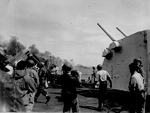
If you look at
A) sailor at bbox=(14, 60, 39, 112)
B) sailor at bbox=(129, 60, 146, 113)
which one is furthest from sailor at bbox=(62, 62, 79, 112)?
sailor at bbox=(129, 60, 146, 113)

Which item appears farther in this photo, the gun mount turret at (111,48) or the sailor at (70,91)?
the gun mount turret at (111,48)

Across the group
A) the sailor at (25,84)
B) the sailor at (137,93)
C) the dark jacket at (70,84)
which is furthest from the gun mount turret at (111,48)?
the sailor at (25,84)

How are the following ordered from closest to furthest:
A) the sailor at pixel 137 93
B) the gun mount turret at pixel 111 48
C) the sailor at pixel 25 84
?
1. the sailor at pixel 25 84
2. the sailor at pixel 137 93
3. the gun mount turret at pixel 111 48

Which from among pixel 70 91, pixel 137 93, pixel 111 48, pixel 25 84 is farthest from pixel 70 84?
pixel 111 48

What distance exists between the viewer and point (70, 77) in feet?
18.1

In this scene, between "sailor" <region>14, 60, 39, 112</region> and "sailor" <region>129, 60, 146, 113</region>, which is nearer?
"sailor" <region>14, 60, 39, 112</region>

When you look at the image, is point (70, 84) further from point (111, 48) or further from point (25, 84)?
point (111, 48)

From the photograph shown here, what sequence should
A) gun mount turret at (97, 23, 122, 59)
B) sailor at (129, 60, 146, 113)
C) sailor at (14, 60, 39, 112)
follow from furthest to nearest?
gun mount turret at (97, 23, 122, 59)
sailor at (129, 60, 146, 113)
sailor at (14, 60, 39, 112)

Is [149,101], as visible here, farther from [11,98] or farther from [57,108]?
[11,98]

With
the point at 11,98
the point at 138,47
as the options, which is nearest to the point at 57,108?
the point at 138,47

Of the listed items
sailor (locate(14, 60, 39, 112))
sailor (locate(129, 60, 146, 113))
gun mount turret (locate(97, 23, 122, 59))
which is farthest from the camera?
gun mount turret (locate(97, 23, 122, 59))

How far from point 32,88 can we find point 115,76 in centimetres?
528

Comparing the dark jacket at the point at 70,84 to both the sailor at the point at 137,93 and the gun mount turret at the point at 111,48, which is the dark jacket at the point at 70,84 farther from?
the gun mount turret at the point at 111,48

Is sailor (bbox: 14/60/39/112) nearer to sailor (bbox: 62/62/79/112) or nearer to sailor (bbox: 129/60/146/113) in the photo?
sailor (bbox: 62/62/79/112)
